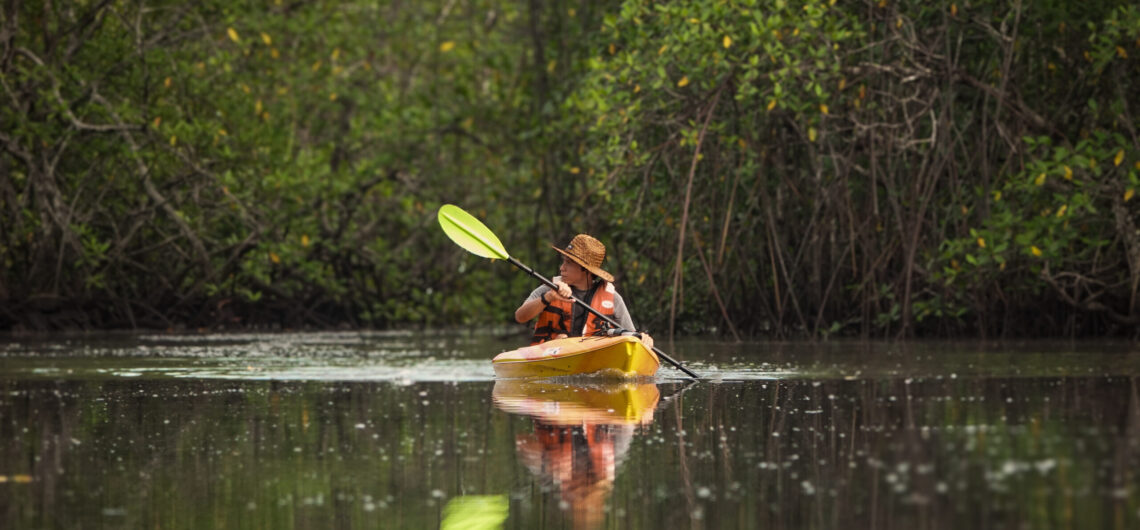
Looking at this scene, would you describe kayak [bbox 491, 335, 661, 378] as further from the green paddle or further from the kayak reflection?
the green paddle

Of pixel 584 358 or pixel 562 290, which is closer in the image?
pixel 584 358

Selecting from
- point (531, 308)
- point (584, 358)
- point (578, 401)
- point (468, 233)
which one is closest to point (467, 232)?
point (468, 233)

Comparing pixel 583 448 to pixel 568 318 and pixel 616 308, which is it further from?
pixel 568 318

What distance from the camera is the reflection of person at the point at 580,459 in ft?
16.6

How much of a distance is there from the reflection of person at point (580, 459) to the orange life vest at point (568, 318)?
142 inches

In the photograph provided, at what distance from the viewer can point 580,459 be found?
6.13 meters

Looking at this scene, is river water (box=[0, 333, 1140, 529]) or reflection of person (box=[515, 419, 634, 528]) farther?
reflection of person (box=[515, 419, 634, 528])

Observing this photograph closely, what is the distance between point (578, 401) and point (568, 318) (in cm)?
251

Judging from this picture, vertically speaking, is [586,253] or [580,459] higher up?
[586,253]

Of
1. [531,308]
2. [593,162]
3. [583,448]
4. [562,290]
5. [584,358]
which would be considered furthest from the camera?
[593,162]

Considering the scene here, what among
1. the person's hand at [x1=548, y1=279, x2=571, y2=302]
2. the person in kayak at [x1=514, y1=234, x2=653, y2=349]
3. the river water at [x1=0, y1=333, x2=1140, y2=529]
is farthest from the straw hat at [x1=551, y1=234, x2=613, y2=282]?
the river water at [x1=0, y1=333, x2=1140, y2=529]

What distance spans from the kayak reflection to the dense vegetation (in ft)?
16.5

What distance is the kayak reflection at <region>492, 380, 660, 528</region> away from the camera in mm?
5332

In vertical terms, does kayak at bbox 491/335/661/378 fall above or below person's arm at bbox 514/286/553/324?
below
